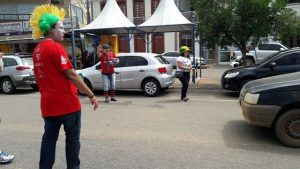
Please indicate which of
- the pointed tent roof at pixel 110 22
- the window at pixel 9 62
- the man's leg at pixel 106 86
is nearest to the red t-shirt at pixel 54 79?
the man's leg at pixel 106 86

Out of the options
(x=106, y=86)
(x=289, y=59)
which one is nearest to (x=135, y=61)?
(x=106, y=86)

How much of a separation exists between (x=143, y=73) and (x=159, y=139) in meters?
5.92

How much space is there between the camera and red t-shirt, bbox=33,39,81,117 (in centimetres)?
359

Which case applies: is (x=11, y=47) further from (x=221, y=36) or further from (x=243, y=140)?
(x=243, y=140)

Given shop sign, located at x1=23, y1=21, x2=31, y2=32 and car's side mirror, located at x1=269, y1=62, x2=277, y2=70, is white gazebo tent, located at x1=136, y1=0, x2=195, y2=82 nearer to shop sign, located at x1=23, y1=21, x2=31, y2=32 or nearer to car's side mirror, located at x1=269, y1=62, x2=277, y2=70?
car's side mirror, located at x1=269, y1=62, x2=277, y2=70

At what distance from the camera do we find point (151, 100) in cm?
1115

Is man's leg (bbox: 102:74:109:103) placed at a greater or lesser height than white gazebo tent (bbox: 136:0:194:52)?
lesser

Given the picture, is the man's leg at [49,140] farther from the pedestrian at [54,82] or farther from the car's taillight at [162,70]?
the car's taillight at [162,70]

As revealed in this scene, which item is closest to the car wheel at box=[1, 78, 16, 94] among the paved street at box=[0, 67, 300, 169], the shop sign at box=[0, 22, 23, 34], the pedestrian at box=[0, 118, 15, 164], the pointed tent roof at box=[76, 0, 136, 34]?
the paved street at box=[0, 67, 300, 169]

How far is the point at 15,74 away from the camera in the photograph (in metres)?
13.8

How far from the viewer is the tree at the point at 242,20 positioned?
13.0 m

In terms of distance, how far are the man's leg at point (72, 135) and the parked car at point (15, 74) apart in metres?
10.5

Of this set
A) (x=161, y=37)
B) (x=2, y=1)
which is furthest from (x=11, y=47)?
(x=161, y=37)

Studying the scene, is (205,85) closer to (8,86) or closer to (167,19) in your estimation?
(167,19)
